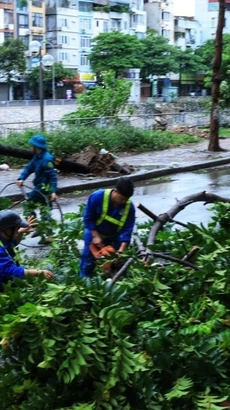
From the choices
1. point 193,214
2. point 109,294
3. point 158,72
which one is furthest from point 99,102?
point 158,72

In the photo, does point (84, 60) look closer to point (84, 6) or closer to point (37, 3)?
point (84, 6)

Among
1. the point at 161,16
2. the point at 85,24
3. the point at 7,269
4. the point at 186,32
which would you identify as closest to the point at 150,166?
the point at 7,269

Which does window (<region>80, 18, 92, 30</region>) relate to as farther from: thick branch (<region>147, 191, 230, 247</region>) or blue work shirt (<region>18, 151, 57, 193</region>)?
thick branch (<region>147, 191, 230, 247</region>)

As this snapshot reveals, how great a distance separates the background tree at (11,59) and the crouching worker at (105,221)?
63.2 meters

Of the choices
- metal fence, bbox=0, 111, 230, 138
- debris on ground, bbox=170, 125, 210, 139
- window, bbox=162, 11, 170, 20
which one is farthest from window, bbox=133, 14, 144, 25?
debris on ground, bbox=170, 125, 210, 139

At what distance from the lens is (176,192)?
15758 millimetres

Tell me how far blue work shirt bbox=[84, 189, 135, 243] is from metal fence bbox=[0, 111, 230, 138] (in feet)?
50.8

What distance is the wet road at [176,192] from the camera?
41.3 feet

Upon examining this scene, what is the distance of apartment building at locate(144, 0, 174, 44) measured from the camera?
325ft

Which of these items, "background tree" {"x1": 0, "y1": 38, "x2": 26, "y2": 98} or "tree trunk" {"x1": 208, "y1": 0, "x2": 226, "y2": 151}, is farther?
"background tree" {"x1": 0, "y1": 38, "x2": 26, "y2": 98}

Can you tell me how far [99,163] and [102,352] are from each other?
15.1 meters

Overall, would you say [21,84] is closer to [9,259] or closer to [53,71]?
[53,71]

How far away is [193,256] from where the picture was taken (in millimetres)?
4027

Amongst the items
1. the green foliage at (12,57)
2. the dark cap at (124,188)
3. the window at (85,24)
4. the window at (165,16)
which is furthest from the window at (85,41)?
the dark cap at (124,188)
